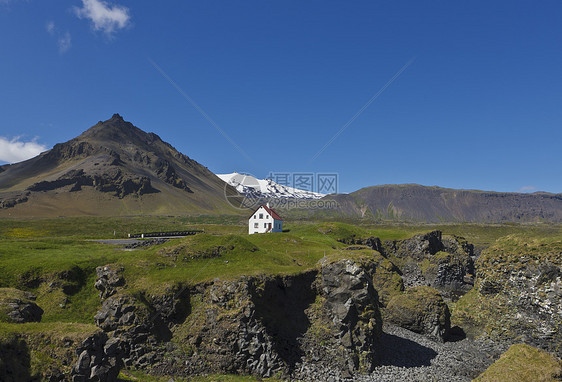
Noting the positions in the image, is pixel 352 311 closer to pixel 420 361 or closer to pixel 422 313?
pixel 420 361

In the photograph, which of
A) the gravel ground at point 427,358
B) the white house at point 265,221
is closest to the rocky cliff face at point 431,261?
the white house at point 265,221

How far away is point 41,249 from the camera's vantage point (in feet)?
140

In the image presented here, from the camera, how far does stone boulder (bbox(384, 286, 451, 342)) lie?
3769 centimetres

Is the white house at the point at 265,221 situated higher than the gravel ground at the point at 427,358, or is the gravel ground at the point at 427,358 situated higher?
the white house at the point at 265,221

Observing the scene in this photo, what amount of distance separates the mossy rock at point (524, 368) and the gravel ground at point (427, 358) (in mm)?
7956

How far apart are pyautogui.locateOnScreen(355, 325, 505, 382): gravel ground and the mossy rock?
7.96m

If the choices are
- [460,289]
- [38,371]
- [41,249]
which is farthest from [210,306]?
[460,289]

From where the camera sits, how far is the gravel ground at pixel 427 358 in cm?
2831

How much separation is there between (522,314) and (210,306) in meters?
35.2

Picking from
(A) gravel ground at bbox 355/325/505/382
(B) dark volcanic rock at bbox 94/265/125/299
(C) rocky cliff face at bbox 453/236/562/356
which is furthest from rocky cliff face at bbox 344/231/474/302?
(B) dark volcanic rock at bbox 94/265/125/299

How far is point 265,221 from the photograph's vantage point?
85.6 meters

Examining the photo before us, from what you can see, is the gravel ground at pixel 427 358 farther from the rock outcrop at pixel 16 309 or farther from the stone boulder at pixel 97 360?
the rock outcrop at pixel 16 309

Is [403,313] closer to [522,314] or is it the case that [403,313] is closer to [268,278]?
→ [522,314]

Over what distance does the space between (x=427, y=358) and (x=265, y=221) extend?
190 feet
